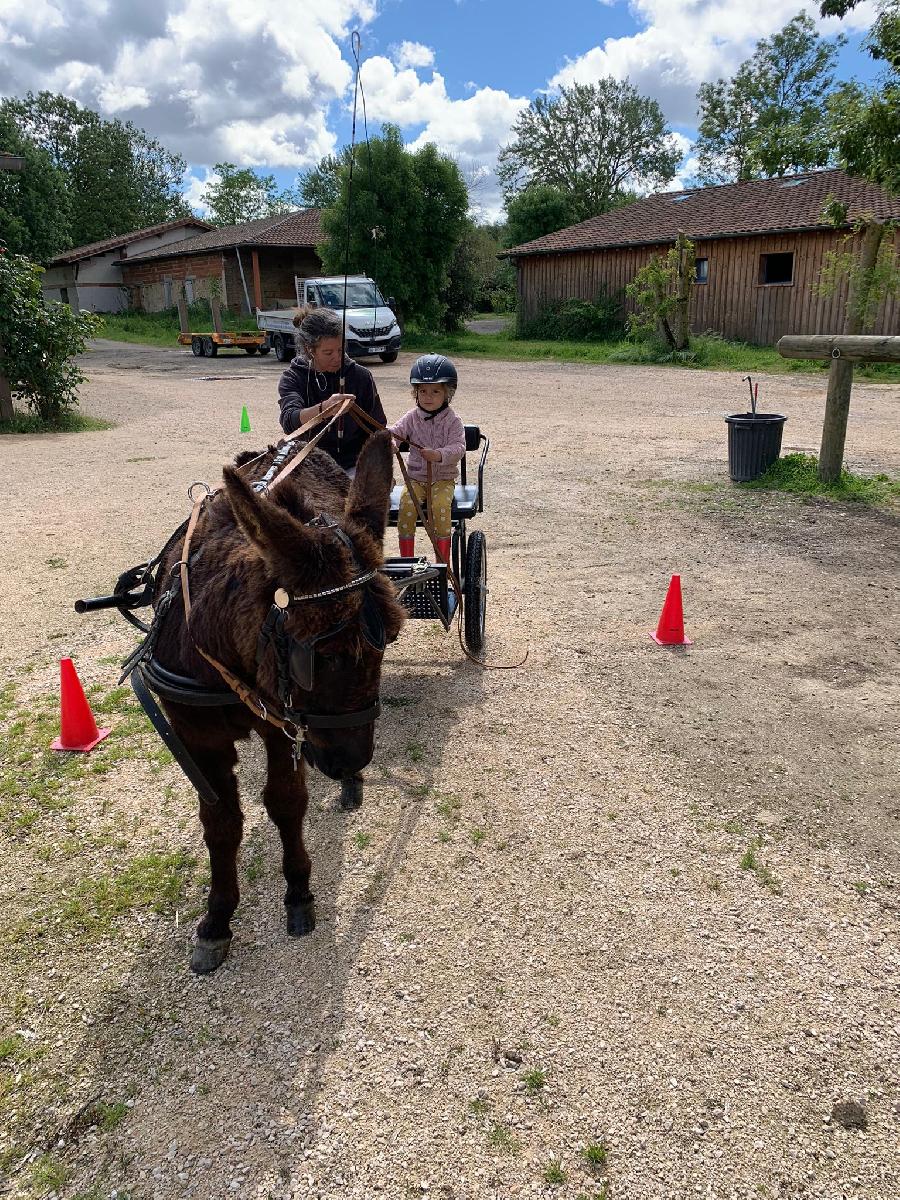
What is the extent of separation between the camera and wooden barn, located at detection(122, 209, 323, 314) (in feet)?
126

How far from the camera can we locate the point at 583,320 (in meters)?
31.2

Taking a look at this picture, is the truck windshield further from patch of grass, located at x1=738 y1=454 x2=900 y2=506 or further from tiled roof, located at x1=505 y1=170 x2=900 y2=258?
patch of grass, located at x1=738 y1=454 x2=900 y2=506

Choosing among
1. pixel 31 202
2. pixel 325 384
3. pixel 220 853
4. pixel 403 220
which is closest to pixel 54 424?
pixel 325 384

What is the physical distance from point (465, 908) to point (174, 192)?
298ft

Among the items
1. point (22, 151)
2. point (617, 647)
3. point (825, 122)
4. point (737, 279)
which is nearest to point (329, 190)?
point (22, 151)

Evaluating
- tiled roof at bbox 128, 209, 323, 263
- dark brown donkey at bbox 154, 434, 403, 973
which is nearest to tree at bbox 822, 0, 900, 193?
dark brown donkey at bbox 154, 434, 403, 973

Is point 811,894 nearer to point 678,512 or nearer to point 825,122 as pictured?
point 678,512

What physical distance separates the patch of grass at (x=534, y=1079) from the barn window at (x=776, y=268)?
2854 centimetres

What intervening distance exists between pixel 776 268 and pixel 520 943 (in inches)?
1147

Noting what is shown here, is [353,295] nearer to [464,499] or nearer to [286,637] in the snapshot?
[464,499]

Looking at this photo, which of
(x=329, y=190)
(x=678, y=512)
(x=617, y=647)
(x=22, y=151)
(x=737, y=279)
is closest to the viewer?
(x=617, y=647)

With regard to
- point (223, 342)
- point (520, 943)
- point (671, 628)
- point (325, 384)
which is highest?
point (223, 342)

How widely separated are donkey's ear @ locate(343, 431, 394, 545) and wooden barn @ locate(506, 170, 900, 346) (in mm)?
22674

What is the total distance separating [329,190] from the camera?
74250 millimetres
